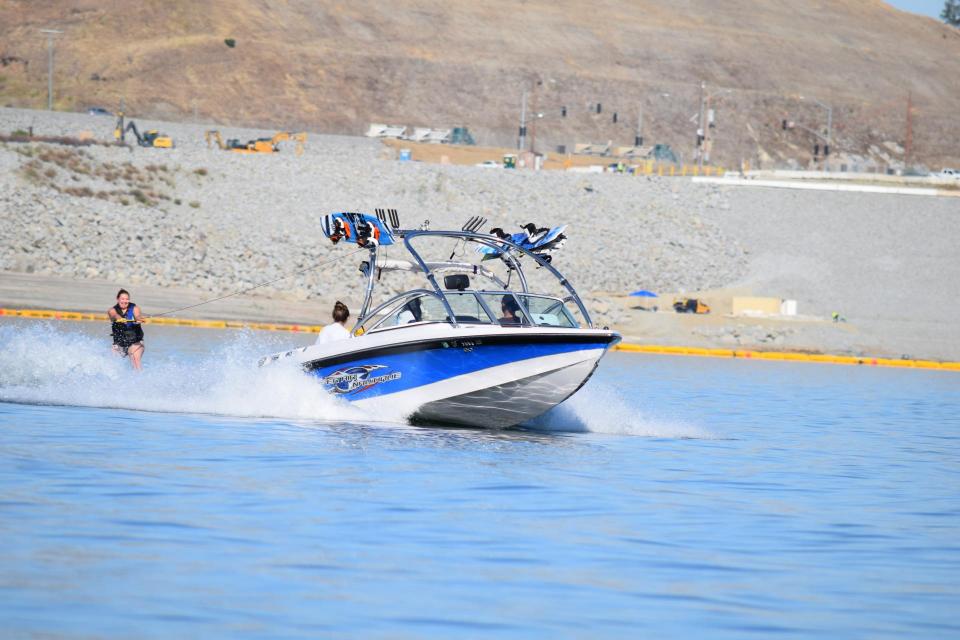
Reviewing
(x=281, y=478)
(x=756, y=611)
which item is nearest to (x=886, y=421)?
(x=281, y=478)

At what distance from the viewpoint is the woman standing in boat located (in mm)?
22609

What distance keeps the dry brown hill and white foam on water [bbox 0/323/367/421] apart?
318ft

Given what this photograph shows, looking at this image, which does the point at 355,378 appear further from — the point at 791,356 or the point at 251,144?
the point at 251,144

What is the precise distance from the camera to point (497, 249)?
2114 cm

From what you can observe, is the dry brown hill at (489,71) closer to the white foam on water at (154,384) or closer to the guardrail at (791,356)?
the guardrail at (791,356)

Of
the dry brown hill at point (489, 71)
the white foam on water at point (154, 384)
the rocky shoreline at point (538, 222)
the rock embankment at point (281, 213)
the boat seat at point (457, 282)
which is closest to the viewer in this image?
the boat seat at point (457, 282)

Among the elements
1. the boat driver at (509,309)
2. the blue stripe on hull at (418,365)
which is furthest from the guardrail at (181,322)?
the boat driver at (509,309)

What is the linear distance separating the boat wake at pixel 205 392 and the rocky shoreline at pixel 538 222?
88.9ft

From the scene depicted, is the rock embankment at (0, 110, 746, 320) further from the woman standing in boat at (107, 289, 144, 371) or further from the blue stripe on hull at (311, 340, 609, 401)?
the blue stripe on hull at (311, 340, 609, 401)

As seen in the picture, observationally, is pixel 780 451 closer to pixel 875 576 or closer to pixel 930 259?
pixel 875 576

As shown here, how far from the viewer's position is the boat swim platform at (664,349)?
1714 inches

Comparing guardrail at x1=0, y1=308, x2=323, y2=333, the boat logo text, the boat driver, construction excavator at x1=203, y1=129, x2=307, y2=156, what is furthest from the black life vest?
construction excavator at x1=203, y1=129, x2=307, y2=156

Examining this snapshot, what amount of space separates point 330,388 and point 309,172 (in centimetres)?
5224

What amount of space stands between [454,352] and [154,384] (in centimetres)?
600
